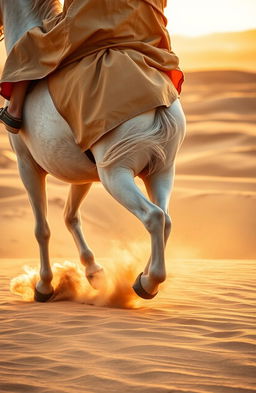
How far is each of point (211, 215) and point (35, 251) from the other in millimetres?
3675

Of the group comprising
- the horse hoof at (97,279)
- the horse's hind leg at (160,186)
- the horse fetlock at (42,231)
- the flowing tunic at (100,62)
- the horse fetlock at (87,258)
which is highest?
the flowing tunic at (100,62)

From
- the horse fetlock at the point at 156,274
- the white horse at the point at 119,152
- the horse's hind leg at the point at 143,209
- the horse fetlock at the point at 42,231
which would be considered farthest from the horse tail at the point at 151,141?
the horse fetlock at the point at 42,231

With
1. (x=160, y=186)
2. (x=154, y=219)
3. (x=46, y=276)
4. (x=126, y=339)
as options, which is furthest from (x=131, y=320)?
(x=46, y=276)

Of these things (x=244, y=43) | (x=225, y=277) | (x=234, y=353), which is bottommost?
(x=244, y=43)

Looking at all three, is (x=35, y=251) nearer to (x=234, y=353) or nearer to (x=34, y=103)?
(x=34, y=103)

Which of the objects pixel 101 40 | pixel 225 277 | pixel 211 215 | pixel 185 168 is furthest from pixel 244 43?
pixel 101 40

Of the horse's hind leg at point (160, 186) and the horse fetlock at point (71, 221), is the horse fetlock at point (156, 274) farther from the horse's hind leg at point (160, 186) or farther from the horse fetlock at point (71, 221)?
the horse fetlock at point (71, 221)

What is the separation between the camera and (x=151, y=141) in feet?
16.1

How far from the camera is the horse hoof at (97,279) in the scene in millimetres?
6242

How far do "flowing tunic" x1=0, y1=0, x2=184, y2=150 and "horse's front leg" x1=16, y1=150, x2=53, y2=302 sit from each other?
2.77 ft

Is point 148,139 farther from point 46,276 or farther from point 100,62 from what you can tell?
point 46,276

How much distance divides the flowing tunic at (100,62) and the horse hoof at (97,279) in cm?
162

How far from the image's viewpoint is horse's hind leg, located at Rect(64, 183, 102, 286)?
6371 mm

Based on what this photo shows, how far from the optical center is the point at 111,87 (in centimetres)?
490
